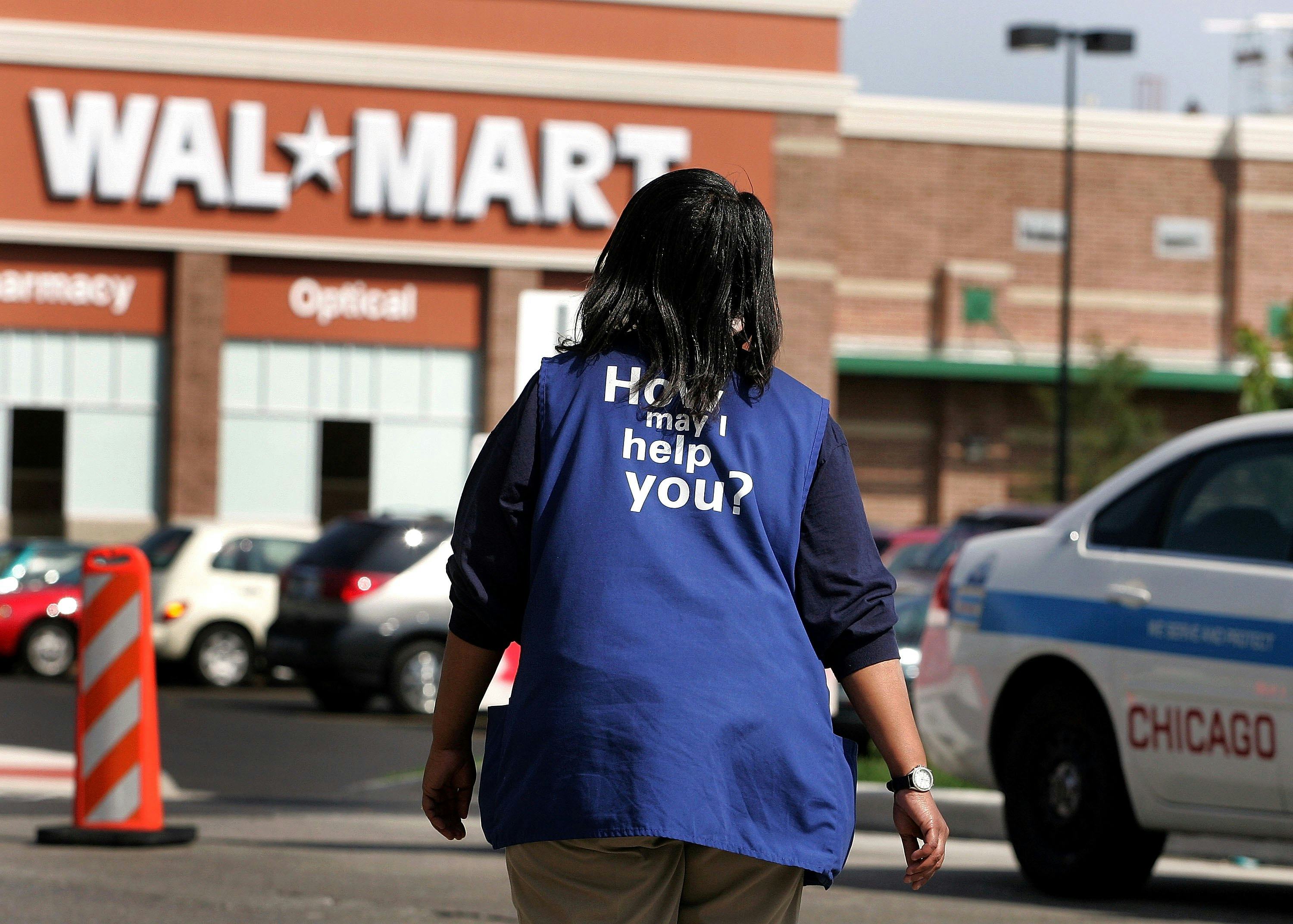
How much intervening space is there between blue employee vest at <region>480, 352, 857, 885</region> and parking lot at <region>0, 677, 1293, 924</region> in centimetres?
386

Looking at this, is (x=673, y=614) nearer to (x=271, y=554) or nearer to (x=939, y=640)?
(x=939, y=640)

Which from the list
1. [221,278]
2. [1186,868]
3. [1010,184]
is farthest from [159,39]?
[1186,868]

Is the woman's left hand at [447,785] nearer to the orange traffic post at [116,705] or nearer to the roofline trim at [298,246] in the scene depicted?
the orange traffic post at [116,705]

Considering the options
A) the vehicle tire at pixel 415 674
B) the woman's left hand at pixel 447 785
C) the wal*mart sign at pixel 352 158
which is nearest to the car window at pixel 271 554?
the vehicle tire at pixel 415 674

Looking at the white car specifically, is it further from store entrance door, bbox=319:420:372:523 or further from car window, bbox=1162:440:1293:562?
car window, bbox=1162:440:1293:562

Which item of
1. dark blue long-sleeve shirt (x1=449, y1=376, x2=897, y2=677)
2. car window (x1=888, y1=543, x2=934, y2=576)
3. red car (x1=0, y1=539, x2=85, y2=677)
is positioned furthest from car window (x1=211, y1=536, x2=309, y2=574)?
dark blue long-sleeve shirt (x1=449, y1=376, x2=897, y2=677)

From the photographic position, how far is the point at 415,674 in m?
15.7

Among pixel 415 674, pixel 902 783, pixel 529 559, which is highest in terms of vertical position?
pixel 529 559

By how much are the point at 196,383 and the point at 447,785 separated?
2804 centimetres

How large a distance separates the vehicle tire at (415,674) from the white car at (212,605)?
11.3 ft

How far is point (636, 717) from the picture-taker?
275 centimetres

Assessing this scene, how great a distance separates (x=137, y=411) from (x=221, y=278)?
244 centimetres

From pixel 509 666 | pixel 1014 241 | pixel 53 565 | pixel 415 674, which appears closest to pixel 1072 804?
pixel 509 666

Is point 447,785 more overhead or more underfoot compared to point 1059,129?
more underfoot
